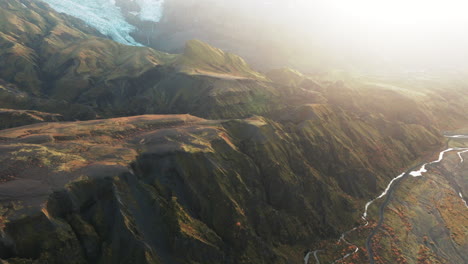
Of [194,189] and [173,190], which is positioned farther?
[194,189]

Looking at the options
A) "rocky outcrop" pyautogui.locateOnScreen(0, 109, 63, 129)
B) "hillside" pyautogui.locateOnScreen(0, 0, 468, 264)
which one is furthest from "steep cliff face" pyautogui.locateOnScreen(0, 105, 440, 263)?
"rocky outcrop" pyautogui.locateOnScreen(0, 109, 63, 129)

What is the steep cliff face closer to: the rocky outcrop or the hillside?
the hillside

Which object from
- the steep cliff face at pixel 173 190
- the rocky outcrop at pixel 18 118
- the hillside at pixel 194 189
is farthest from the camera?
the rocky outcrop at pixel 18 118

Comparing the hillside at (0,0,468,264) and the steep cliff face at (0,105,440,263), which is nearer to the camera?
the steep cliff face at (0,105,440,263)

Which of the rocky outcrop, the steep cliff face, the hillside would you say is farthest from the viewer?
the rocky outcrop

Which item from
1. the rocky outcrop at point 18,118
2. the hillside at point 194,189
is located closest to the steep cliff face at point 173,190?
the hillside at point 194,189

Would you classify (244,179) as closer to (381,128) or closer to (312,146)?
(312,146)

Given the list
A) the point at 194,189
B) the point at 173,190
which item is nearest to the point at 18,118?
the point at 173,190

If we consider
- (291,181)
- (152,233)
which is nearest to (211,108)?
(291,181)

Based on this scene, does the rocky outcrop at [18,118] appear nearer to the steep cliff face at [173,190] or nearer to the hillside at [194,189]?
the hillside at [194,189]

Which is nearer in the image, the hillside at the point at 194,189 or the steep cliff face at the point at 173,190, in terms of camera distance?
the steep cliff face at the point at 173,190

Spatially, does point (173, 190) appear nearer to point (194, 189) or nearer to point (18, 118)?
point (194, 189)

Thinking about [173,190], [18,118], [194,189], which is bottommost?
[18,118]
